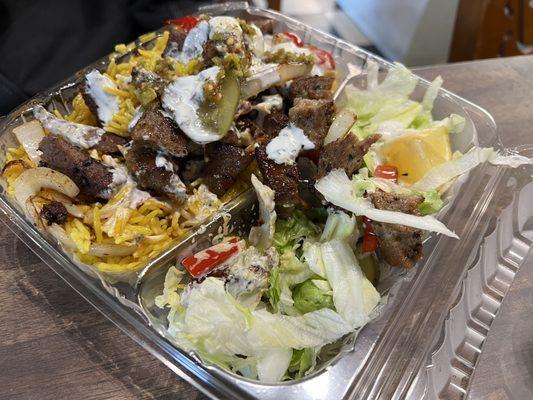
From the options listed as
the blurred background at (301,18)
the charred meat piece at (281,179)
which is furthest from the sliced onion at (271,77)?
the blurred background at (301,18)

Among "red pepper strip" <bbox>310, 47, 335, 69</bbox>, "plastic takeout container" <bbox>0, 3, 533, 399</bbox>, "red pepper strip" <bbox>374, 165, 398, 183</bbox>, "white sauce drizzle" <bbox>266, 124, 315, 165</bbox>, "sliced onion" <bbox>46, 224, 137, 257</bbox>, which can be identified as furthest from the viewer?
"red pepper strip" <bbox>310, 47, 335, 69</bbox>

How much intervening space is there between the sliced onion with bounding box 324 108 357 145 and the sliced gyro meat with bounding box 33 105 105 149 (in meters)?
0.82

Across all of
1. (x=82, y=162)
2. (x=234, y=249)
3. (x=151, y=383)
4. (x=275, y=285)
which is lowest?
(x=151, y=383)

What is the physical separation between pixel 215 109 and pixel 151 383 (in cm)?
91

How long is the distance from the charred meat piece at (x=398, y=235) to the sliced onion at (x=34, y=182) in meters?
1.01

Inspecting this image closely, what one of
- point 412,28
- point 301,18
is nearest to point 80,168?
point 412,28

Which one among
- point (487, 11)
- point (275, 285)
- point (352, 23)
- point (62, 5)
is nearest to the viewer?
point (275, 285)

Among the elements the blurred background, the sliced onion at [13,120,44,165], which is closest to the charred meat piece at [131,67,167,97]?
the sliced onion at [13,120,44,165]

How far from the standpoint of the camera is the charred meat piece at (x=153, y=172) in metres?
1.71

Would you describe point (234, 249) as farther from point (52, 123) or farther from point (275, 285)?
point (52, 123)

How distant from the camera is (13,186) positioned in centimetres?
165

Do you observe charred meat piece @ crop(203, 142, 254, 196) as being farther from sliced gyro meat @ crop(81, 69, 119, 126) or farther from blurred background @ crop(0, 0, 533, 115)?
blurred background @ crop(0, 0, 533, 115)

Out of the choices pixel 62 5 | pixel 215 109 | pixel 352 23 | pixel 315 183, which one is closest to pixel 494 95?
pixel 315 183

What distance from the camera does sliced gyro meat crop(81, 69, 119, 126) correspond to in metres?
1.90
